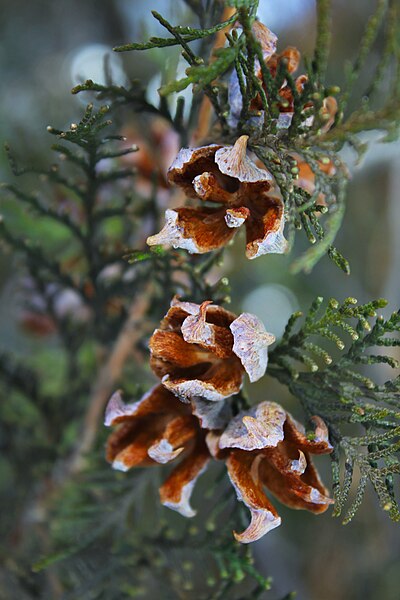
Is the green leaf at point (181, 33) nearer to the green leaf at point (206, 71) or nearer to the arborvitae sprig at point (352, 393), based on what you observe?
the green leaf at point (206, 71)

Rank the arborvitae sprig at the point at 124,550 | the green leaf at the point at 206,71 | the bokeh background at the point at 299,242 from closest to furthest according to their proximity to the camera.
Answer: the green leaf at the point at 206,71 → the arborvitae sprig at the point at 124,550 → the bokeh background at the point at 299,242

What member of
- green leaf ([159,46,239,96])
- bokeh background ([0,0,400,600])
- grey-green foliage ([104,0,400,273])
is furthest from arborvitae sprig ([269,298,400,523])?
bokeh background ([0,0,400,600])

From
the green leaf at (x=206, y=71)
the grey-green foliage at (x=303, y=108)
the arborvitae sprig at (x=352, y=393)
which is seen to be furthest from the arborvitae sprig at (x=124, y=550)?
the green leaf at (x=206, y=71)

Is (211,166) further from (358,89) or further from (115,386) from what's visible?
(358,89)

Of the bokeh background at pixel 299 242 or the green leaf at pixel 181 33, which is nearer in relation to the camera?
the green leaf at pixel 181 33

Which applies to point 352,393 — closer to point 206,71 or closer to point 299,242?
point 206,71
